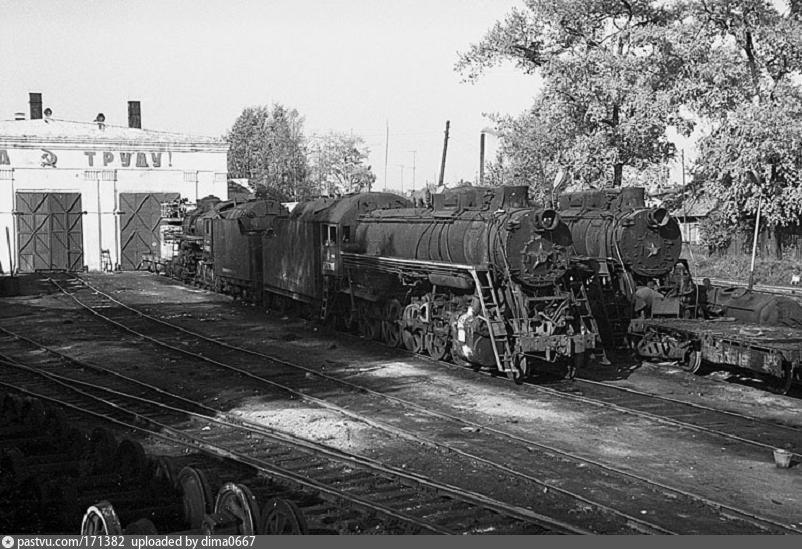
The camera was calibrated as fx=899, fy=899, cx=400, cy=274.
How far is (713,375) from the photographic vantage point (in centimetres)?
1658

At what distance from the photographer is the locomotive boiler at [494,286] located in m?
15.3

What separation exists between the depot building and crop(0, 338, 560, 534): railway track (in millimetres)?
28654

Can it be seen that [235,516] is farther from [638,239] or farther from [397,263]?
[638,239]

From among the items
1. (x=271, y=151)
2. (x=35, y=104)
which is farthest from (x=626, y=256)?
(x=271, y=151)

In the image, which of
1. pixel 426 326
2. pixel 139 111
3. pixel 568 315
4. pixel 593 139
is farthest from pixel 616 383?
pixel 139 111

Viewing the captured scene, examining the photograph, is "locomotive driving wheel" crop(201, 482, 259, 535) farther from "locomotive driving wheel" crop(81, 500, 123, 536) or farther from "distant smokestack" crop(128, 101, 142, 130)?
"distant smokestack" crop(128, 101, 142, 130)

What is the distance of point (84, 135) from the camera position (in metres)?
44.9

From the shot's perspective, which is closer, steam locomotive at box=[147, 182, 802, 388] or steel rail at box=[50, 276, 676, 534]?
steel rail at box=[50, 276, 676, 534]

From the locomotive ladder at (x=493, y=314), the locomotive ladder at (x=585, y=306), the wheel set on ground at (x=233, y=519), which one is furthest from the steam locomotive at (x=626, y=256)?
the wheel set on ground at (x=233, y=519)

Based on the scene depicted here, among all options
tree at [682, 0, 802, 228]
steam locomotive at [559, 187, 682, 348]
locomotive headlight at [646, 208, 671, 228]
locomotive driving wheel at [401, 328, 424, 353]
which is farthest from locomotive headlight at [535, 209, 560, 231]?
tree at [682, 0, 802, 228]

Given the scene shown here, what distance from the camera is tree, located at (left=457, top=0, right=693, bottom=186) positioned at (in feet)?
94.0

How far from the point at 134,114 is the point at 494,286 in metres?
42.6

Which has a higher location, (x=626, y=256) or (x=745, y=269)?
(x=626, y=256)

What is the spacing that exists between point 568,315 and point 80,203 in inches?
1340
